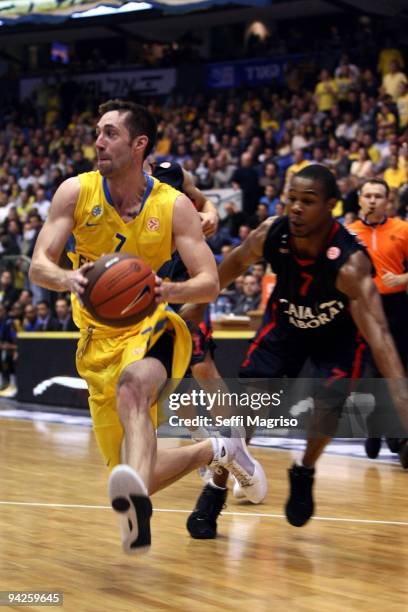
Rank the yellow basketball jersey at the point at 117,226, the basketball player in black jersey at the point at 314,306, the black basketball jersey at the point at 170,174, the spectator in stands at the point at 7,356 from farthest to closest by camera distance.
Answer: the spectator in stands at the point at 7,356, the black basketball jersey at the point at 170,174, the basketball player in black jersey at the point at 314,306, the yellow basketball jersey at the point at 117,226

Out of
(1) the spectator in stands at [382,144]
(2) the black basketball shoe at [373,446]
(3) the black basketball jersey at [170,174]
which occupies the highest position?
(3) the black basketball jersey at [170,174]

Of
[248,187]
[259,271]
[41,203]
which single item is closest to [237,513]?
[259,271]

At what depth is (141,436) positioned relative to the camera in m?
4.49

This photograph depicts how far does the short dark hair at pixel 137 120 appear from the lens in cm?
502

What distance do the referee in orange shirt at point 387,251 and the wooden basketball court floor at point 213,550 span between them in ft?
4.15

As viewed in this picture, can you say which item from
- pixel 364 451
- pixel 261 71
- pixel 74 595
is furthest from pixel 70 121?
pixel 74 595

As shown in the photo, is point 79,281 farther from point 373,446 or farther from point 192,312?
point 373,446

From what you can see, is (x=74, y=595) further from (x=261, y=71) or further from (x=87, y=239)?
(x=261, y=71)

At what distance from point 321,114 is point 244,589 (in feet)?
52.8

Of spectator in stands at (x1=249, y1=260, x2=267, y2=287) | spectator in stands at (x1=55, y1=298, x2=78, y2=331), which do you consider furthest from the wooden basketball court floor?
spectator in stands at (x1=55, y1=298, x2=78, y2=331)

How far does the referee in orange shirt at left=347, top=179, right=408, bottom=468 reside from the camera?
340 inches

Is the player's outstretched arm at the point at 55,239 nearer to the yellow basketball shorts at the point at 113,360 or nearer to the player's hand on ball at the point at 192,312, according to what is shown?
the yellow basketball shorts at the point at 113,360

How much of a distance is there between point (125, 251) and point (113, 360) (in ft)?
1.63

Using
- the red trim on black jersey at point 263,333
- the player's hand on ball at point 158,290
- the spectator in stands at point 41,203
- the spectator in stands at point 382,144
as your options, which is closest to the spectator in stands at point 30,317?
the spectator in stands at point 41,203
